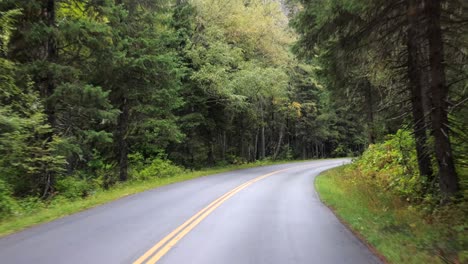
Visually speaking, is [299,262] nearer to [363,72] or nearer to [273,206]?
[273,206]

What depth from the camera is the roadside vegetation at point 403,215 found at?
6830 mm

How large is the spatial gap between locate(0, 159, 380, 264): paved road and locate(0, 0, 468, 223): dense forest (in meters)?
3.20

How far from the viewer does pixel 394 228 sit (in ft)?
28.8

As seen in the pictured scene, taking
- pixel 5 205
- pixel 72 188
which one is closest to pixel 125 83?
pixel 72 188

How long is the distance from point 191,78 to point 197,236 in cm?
2242

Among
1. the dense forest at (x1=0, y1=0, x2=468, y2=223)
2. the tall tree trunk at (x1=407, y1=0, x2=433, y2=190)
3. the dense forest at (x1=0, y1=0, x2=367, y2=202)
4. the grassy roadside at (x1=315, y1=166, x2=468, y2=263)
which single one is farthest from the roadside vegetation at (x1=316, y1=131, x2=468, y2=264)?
the dense forest at (x1=0, y1=0, x2=367, y2=202)

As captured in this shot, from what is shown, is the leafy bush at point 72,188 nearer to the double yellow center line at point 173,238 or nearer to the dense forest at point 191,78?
the dense forest at point 191,78

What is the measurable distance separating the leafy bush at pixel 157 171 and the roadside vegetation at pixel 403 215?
34.4 feet

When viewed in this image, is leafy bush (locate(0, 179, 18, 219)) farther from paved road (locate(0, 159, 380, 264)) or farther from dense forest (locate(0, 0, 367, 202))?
paved road (locate(0, 159, 380, 264))

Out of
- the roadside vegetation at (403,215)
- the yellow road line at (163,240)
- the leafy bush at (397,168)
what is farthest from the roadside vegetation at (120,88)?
the roadside vegetation at (403,215)

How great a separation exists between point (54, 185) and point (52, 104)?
3.00 m

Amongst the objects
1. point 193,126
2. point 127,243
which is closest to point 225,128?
point 193,126

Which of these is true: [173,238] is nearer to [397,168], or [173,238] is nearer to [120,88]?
[397,168]

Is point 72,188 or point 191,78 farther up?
point 191,78
